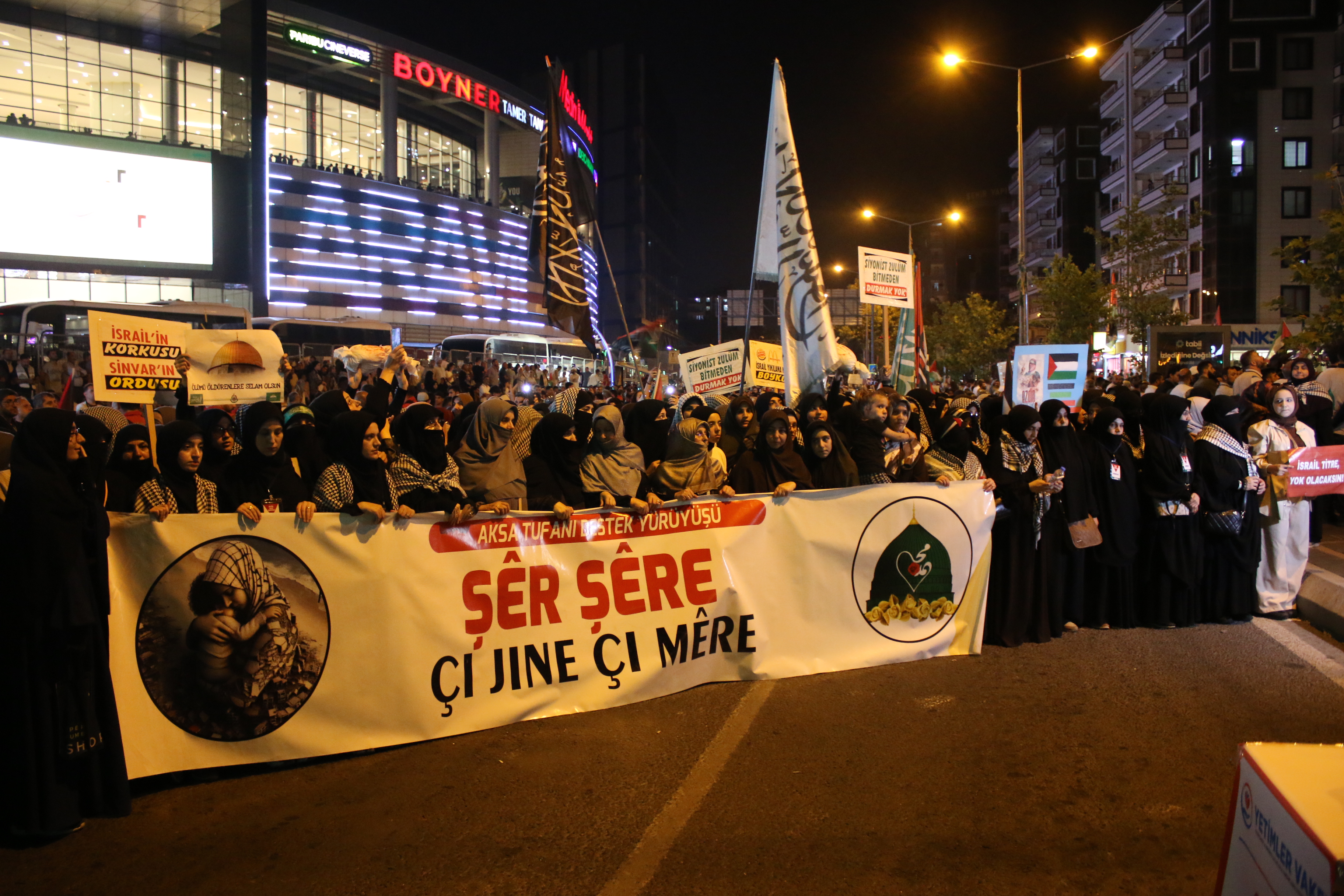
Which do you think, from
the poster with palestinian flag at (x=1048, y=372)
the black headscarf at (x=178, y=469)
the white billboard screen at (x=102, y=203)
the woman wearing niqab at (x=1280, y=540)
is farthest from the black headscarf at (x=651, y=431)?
the white billboard screen at (x=102, y=203)

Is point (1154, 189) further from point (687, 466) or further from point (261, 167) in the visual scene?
point (687, 466)

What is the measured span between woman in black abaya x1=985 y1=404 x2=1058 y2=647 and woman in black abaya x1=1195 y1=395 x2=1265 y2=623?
137 cm

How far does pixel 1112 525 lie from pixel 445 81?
7209 cm

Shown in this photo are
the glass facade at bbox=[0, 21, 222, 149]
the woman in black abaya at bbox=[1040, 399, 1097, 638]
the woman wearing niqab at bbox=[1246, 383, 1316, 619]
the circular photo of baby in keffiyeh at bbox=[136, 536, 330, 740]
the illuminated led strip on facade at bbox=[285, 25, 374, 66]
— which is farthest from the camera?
the illuminated led strip on facade at bbox=[285, 25, 374, 66]

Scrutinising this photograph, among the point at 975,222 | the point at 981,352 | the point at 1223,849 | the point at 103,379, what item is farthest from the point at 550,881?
the point at 975,222

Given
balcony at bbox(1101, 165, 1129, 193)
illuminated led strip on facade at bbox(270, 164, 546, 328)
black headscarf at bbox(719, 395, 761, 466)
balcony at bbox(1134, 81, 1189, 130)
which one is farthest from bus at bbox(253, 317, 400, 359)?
balcony at bbox(1101, 165, 1129, 193)

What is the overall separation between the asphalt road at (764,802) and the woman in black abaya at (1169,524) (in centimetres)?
118

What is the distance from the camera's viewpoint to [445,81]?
6944 cm

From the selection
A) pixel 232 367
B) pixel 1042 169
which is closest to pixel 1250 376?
pixel 232 367

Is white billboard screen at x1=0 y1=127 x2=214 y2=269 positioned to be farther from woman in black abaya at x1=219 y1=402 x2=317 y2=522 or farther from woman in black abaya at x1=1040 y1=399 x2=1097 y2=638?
woman in black abaya at x1=1040 y1=399 x2=1097 y2=638

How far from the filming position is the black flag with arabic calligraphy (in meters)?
10.7

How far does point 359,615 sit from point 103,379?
3.06 metres

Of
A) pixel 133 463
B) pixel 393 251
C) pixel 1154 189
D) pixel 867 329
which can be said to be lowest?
pixel 133 463

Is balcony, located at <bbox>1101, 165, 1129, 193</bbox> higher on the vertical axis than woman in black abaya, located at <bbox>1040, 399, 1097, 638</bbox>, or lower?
higher
